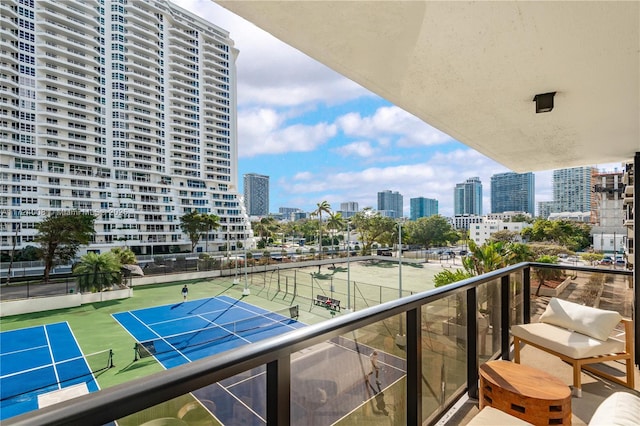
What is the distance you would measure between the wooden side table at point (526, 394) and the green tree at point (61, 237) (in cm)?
3994

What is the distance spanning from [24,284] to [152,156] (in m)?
25.5

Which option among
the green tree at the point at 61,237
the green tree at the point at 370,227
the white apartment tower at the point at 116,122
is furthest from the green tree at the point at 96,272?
the green tree at the point at 370,227

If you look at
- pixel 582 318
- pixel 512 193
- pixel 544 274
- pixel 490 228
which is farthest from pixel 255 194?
pixel 582 318

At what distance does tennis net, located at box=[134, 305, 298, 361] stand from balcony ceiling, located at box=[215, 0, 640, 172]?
1643 cm

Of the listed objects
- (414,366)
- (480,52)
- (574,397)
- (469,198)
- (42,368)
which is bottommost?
(42,368)

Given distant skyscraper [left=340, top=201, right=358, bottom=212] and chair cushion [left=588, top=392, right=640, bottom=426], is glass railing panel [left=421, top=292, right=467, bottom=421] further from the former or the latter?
A: distant skyscraper [left=340, top=201, right=358, bottom=212]

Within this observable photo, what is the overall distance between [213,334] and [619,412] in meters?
18.7

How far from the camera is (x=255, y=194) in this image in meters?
111

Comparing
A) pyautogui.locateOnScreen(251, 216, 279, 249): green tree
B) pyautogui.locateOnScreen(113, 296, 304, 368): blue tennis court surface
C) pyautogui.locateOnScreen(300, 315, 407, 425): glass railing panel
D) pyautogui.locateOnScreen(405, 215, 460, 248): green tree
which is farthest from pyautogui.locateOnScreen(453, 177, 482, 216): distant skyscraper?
pyautogui.locateOnScreen(300, 315, 407, 425): glass railing panel

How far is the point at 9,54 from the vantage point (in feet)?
134

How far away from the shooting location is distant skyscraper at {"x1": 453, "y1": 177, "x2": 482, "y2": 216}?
83062mm

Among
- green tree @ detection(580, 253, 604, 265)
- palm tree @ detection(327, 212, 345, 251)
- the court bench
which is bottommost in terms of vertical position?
the court bench

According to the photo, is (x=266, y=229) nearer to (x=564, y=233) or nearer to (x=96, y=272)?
(x=96, y=272)

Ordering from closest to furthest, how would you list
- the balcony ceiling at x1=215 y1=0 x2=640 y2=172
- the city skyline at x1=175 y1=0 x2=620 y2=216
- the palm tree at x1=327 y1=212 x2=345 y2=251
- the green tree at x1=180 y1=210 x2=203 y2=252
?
the balcony ceiling at x1=215 y1=0 x2=640 y2=172
the palm tree at x1=327 y1=212 x2=345 y2=251
the green tree at x1=180 y1=210 x2=203 y2=252
the city skyline at x1=175 y1=0 x2=620 y2=216
